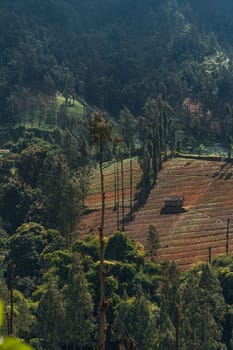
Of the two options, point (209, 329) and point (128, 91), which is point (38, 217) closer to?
point (209, 329)

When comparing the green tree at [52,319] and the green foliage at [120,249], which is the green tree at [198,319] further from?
the green foliage at [120,249]

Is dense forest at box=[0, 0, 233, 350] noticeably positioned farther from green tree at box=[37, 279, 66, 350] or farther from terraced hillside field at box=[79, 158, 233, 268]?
terraced hillside field at box=[79, 158, 233, 268]

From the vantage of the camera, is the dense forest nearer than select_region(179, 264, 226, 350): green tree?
No

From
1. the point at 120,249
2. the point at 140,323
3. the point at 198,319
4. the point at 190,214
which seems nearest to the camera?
the point at 198,319

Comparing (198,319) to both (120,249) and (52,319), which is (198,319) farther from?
(120,249)

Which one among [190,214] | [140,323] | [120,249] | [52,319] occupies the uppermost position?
[120,249]

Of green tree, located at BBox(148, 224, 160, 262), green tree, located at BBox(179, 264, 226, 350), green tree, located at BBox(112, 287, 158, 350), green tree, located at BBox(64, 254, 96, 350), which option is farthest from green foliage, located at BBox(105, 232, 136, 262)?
green tree, located at BBox(112, 287, 158, 350)

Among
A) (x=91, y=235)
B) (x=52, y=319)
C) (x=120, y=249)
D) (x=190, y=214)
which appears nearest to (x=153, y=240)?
(x=120, y=249)

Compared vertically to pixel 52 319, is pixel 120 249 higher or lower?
higher

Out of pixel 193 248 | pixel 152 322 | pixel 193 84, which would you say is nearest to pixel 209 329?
pixel 152 322
